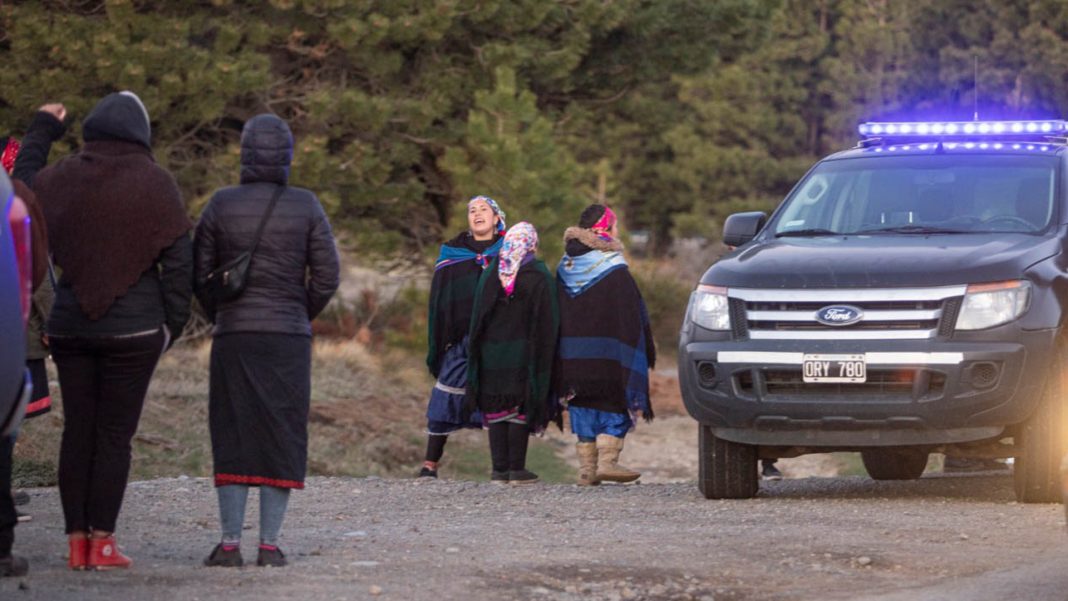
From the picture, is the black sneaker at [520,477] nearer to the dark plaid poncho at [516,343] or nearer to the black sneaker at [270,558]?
the dark plaid poncho at [516,343]

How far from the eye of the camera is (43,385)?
31.2 ft

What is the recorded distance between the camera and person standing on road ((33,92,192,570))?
7.66 metres

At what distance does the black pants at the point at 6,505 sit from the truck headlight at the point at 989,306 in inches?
183

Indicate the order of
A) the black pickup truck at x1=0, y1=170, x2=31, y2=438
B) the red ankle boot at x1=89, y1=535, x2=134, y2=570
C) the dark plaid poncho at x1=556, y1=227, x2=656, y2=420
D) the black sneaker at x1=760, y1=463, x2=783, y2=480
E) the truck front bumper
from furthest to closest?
the black sneaker at x1=760, y1=463, x2=783, y2=480
the dark plaid poncho at x1=556, y1=227, x2=656, y2=420
the truck front bumper
the red ankle boot at x1=89, y1=535, x2=134, y2=570
the black pickup truck at x1=0, y1=170, x2=31, y2=438

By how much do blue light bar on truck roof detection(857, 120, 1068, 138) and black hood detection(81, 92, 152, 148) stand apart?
517 cm

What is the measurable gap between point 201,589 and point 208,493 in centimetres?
367

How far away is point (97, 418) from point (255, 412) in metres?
0.61

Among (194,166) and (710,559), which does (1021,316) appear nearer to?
(710,559)

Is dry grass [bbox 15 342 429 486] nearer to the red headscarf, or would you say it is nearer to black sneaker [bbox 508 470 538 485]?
black sneaker [bbox 508 470 538 485]

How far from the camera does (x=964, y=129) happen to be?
11547mm

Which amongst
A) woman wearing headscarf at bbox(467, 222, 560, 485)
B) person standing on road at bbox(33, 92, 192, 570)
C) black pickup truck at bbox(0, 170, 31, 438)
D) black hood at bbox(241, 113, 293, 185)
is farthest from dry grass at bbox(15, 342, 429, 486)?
black pickup truck at bbox(0, 170, 31, 438)

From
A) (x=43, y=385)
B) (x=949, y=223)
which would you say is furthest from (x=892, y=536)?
(x=43, y=385)

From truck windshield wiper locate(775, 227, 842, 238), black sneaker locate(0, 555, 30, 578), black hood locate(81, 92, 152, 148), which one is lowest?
black sneaker locate(0, 555, 30, 578)

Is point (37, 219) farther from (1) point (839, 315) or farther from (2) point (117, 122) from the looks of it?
(1) point (839, 315)
